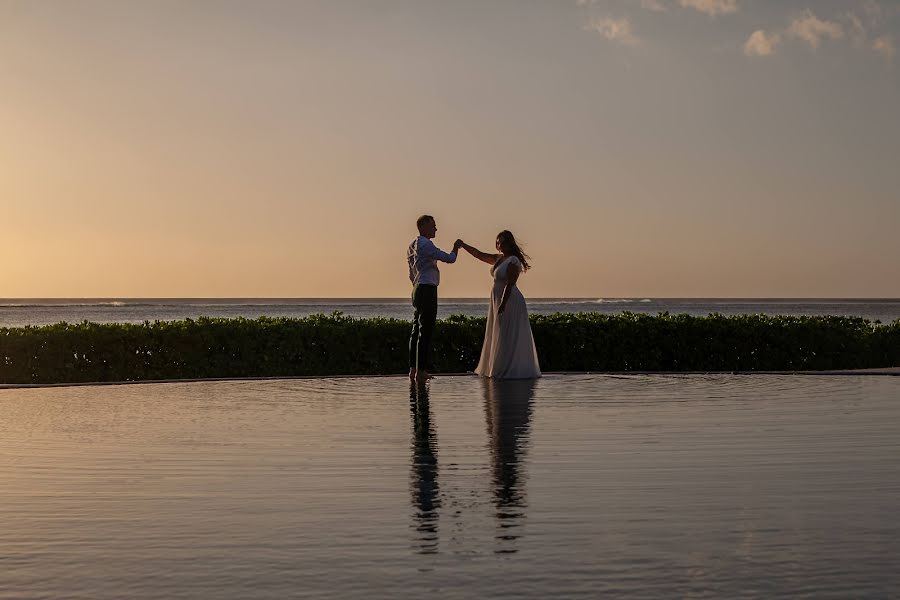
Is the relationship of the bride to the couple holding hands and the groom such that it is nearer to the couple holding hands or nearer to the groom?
the couple holding hands

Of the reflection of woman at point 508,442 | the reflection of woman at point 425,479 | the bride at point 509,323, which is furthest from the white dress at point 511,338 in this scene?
the reflection of woman at point 425,479

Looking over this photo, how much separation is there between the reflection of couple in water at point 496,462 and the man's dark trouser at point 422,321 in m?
1.11

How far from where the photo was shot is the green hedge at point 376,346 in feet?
57.8

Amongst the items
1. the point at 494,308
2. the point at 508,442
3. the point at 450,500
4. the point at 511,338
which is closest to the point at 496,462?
the point at 508,442

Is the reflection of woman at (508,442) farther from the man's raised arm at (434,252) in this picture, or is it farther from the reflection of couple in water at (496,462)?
the man's raised arm at (434,252)

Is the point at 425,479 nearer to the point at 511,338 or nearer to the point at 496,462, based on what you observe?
the point at 496,462

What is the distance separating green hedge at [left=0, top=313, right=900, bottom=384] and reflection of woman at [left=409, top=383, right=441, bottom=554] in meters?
6.48

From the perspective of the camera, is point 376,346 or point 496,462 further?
point 376,346

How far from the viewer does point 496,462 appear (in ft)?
26.9

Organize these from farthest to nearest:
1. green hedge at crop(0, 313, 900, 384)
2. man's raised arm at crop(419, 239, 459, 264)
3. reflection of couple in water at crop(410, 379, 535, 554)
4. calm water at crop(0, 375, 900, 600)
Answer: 1. green hedge at crop(0, 313, 900, 384)
2. man's raised arm at crop(419, 239, 459, 264)
3. reflection of couple in water at crop(410, 379, 535, 554)
4. calm water at crop(0, 375, 900, 600)

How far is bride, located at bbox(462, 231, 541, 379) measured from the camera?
1531cm

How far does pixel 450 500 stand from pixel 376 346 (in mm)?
11608

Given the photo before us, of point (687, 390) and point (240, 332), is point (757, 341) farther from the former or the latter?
point (240, 332)

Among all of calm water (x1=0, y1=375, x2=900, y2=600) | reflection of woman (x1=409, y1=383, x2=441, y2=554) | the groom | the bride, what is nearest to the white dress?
the bride
